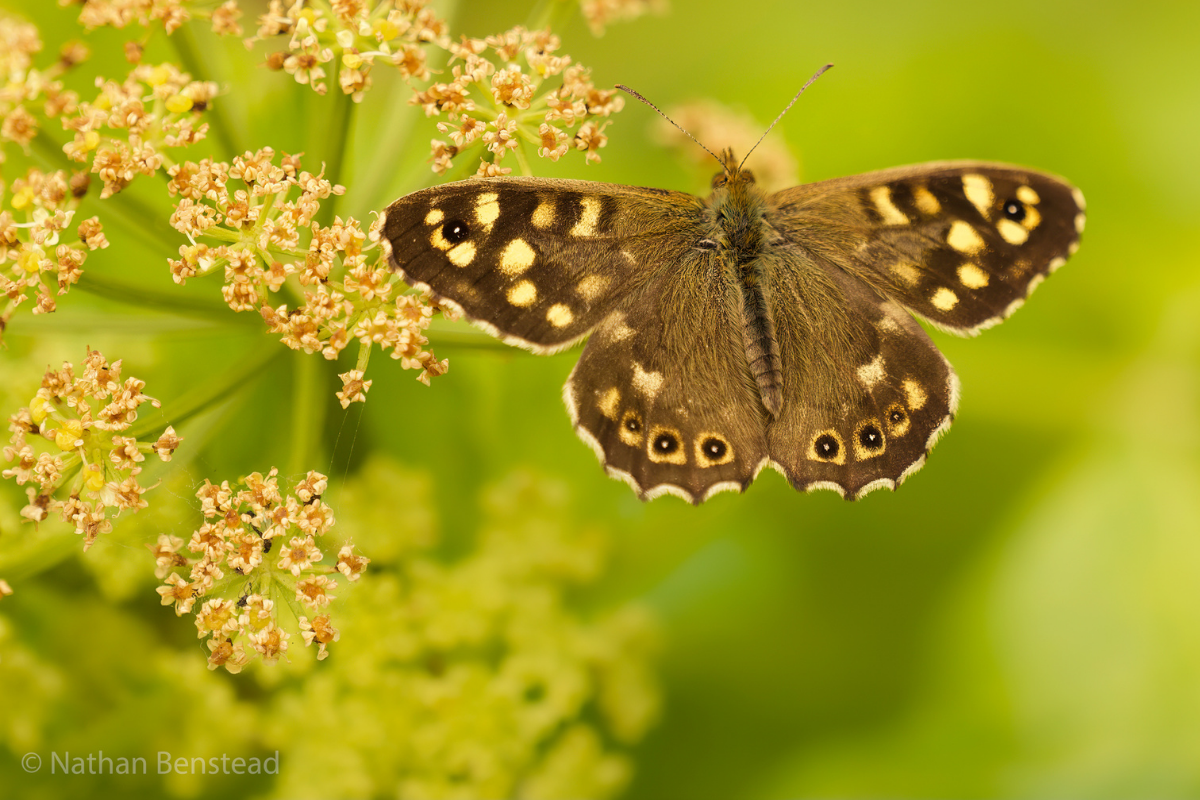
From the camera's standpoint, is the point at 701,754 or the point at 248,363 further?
the point at 701,754

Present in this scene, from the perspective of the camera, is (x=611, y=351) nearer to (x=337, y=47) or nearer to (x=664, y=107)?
(x=337, y=47)

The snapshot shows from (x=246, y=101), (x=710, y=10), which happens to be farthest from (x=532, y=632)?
(x=710, y=10)

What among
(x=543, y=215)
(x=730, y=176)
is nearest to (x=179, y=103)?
(x=543, y=215)

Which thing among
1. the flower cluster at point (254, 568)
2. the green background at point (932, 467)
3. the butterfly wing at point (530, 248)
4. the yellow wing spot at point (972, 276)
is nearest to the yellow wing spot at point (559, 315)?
the butterfly wing at point (530, 248)

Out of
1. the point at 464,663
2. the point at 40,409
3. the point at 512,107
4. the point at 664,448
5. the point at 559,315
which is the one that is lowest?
the point at 464,663

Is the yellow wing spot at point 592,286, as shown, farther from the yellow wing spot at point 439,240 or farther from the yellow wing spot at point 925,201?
the yellow wing spot at point 925,201

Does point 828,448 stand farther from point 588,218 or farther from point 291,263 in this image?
point 291,263
